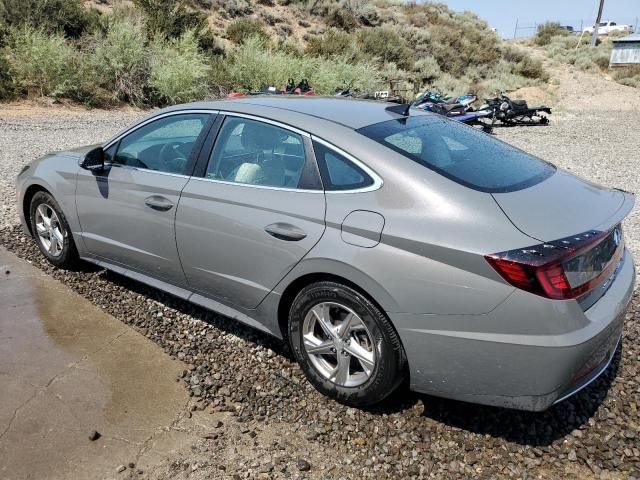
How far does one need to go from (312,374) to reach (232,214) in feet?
3.46

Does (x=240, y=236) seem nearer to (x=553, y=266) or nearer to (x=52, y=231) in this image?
(x=553, y=266)

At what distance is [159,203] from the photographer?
3754 millimetres

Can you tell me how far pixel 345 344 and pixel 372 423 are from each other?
1.49 feet

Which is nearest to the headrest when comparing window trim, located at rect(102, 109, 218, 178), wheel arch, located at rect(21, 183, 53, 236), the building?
window trim, located at rect(102, 109, 218, 178)

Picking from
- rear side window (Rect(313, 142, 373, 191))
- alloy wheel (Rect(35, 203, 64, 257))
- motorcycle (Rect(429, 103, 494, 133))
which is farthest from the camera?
motorcycle (Rect(429, 103, 494, 133))

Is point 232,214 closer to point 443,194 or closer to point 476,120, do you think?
point 443,194

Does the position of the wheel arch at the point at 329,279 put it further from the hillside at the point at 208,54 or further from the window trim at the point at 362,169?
the hillside at the point at 208,54

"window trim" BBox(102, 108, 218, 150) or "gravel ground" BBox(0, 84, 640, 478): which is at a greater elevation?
"window trim" BBox(102, 108, 218, 150)

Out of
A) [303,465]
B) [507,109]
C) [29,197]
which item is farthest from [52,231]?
[507,109]

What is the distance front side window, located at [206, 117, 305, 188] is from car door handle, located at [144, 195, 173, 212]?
0.35 meters

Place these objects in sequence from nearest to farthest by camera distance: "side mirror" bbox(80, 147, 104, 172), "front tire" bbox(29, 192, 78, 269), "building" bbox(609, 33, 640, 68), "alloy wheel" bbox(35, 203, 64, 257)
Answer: "side mirror" bbox(80, 147, 104, 172), "front tire" bbox(29, 192, 78, 269), "alloy wheel" bbox(35, 203, 64, 257), "building" bbox(609, 33, 640, 68)

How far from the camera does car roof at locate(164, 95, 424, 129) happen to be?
3.36 meters

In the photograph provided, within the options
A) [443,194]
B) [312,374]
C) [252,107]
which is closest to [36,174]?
[252,107]

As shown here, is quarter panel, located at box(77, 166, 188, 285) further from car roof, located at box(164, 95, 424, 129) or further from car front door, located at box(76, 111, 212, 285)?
car roof, located at box(164, 95, 424, 129)
